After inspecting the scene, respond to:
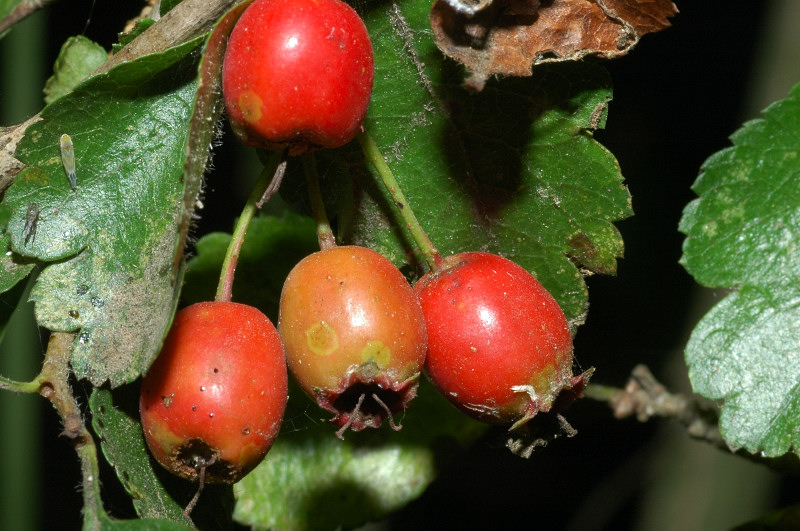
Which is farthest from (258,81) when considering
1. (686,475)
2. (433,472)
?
(686,475)

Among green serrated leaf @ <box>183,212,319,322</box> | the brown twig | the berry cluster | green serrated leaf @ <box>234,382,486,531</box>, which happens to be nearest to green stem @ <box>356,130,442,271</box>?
the berry cluster

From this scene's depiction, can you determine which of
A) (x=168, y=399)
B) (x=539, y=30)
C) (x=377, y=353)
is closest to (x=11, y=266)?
(x=168, y=399)

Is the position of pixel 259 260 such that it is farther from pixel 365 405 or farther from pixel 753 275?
pixel 753 275

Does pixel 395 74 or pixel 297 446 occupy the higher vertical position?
pixel 395 74

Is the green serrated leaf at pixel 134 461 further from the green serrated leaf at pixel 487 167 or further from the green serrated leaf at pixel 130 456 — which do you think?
the green serrated leaf at pixel 487 167

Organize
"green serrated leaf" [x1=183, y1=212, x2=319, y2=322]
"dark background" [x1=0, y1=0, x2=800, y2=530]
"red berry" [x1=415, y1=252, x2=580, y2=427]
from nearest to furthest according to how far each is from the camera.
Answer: "red berry" [x1=415, y1=252, x2=580, y2=427] → "green serrated leaf" [x1=183, y1=212, x2=319, y2=322] → "dark background" [x1=0, y1=0, x2=800, y2=530]

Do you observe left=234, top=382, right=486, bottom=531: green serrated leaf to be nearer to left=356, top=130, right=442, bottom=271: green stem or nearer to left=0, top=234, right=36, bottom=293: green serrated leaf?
left=356, top=130, right=442, bottom=271: green stem

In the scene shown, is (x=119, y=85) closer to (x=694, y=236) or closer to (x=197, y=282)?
(x=197, y=282)
